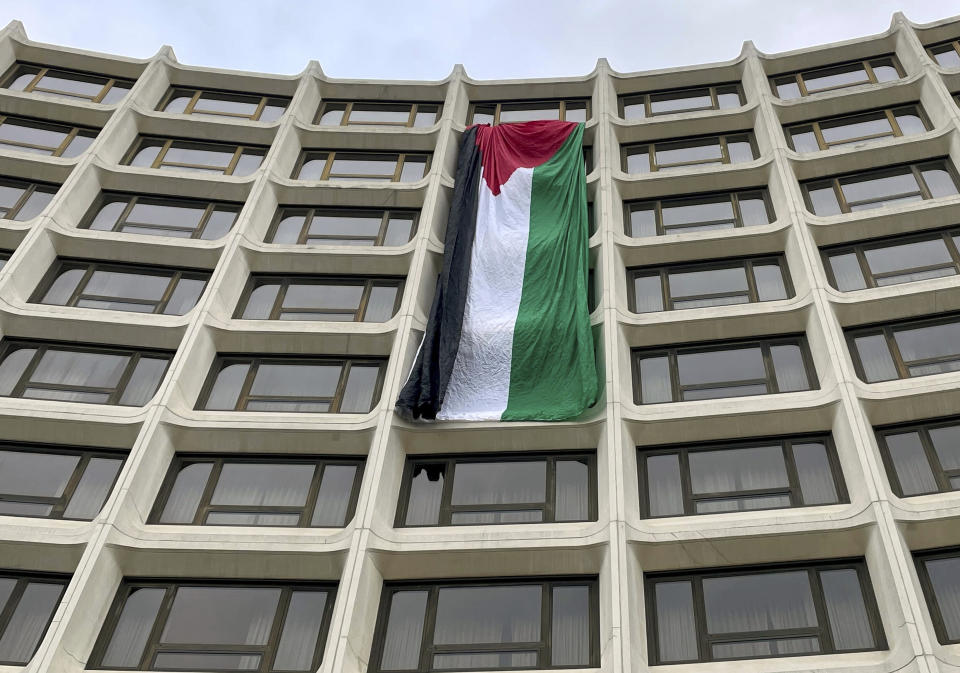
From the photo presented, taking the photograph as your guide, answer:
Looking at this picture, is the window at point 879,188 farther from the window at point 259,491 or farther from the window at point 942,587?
the window at point 259,491

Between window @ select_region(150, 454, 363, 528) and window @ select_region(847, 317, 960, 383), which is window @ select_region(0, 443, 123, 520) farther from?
window @ select_region(847, 317, 960, 383)

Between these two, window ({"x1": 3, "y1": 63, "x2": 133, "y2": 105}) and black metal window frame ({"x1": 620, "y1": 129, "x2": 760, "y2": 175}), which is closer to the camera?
black metal window frame ({"x1": 620, "y1": 129, "x2": 760, "y2": 175})

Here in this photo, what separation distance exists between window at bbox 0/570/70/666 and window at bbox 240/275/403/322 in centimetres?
836

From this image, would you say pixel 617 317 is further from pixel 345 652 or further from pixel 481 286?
pixel 345 652

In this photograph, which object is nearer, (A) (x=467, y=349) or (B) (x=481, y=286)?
(A) (x=467, y=349)

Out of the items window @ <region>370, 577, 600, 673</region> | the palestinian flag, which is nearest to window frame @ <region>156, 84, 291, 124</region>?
the palestinian flag

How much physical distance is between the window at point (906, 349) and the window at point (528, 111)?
13412 mm

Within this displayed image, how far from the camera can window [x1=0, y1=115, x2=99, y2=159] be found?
26703 mm

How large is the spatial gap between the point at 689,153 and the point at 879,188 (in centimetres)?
589

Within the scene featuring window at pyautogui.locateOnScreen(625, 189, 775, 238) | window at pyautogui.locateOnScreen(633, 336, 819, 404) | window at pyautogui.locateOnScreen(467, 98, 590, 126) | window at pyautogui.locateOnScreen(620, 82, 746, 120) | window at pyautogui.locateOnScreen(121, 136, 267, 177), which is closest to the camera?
window at pyautogui.locateOnScreen(633, 336, 819, 404)

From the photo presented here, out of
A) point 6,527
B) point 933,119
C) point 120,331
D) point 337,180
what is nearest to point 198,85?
point 337,180

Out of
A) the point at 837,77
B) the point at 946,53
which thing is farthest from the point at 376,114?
the point at 946,53

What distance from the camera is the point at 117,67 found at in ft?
97.1

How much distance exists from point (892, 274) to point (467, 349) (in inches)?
441
